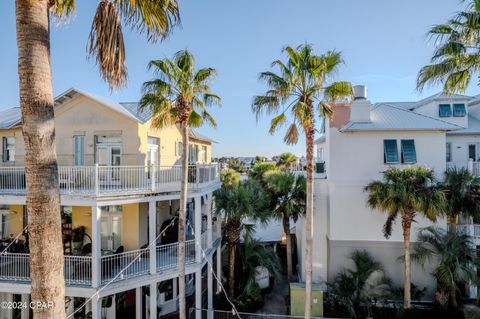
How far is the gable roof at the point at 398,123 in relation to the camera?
46.9 ft

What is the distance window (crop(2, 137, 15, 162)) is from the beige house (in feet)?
0.13

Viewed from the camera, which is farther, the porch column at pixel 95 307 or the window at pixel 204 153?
the window at pixel 204 153

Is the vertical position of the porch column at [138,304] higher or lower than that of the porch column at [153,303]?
lower

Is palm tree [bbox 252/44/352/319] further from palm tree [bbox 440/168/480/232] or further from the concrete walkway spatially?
palm tree [bbox 440/168/480/232]

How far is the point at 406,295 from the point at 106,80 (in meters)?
15.2

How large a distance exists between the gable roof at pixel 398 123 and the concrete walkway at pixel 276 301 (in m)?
9.97

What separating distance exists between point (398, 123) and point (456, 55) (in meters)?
6.66

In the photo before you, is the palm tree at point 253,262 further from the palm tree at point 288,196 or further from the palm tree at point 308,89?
the palm tree at point 308,89

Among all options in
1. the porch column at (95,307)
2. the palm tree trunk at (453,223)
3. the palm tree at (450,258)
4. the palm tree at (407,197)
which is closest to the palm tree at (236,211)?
the palm tree at (407,197)

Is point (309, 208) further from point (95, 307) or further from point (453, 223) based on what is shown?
point (453, 223)

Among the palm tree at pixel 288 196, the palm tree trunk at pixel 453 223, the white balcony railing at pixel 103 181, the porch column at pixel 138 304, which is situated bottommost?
the porch column at pixel 138 304

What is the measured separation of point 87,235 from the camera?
13.1 m

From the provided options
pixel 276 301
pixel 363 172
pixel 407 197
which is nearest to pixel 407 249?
pixel 407 197

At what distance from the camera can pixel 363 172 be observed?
14734 mm
